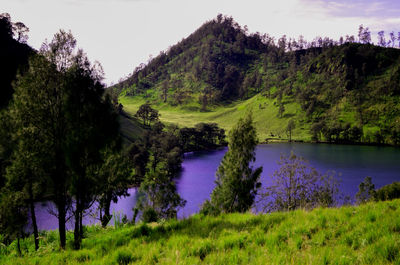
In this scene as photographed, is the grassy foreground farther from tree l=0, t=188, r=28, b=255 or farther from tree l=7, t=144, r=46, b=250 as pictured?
tree l=0, t=188, r=28, b=255

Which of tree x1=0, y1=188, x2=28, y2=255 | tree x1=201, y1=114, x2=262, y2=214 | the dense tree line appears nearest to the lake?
tree x1=201, y1=114, x2=262, y2=214

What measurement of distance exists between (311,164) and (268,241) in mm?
98782

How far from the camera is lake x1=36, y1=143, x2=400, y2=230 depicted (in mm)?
63634

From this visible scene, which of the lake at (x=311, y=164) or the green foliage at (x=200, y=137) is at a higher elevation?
the green foliage at (x=200, y=137)

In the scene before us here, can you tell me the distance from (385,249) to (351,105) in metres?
199

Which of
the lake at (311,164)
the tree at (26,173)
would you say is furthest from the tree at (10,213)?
the lake at (311,164)

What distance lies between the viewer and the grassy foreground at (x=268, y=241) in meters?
4.73

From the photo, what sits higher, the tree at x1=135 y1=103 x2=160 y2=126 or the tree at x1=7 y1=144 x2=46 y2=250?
the tree at x1=135 y1=103 x2=160 y2=126

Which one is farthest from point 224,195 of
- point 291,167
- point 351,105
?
point 351,105

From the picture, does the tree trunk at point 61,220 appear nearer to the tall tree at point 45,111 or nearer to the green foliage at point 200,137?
the tall tree at point 45,111

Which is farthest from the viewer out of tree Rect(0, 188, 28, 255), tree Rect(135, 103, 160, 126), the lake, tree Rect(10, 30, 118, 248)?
tree Rect(135, 103, 160, 126)

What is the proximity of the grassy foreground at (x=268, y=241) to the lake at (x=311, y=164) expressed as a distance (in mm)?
42153

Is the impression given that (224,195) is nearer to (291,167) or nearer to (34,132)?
(291,167)

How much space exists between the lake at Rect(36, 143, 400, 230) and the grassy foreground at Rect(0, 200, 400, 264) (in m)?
42.2
